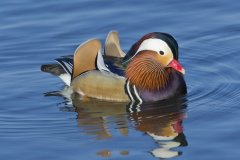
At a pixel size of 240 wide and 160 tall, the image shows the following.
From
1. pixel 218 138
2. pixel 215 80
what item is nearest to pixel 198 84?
pixel 215 80

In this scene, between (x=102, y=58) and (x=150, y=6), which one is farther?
(x=150, y=6)

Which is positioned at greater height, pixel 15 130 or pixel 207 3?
pixel 207 3

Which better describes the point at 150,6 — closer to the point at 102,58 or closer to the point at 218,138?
the point at 102,58

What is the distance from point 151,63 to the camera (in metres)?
11.8

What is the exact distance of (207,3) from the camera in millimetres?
14633

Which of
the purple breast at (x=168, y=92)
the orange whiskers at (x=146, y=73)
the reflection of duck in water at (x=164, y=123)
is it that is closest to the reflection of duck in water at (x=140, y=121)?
the reflection of duck in water at (x=164, y=123)

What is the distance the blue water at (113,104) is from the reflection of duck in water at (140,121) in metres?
0.01

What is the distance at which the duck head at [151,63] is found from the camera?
11516 millimetres

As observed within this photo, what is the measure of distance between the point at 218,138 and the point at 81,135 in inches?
57.8

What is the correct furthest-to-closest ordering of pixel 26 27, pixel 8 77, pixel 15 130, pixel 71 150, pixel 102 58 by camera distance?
pixel 26 27 < pixel 8 77 < pixel 102 58 < pixel 15 130 < pixel 71 150

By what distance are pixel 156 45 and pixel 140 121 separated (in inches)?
44.1

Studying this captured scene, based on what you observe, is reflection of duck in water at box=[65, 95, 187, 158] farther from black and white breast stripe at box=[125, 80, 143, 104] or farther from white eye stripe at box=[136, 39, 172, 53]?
white eye stripe at box=[136, 39, 172, 53]

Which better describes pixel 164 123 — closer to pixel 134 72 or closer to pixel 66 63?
pixel 134 72

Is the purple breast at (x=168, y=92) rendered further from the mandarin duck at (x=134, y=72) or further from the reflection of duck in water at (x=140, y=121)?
the reflection of duck in water at (x=140, y=121)
